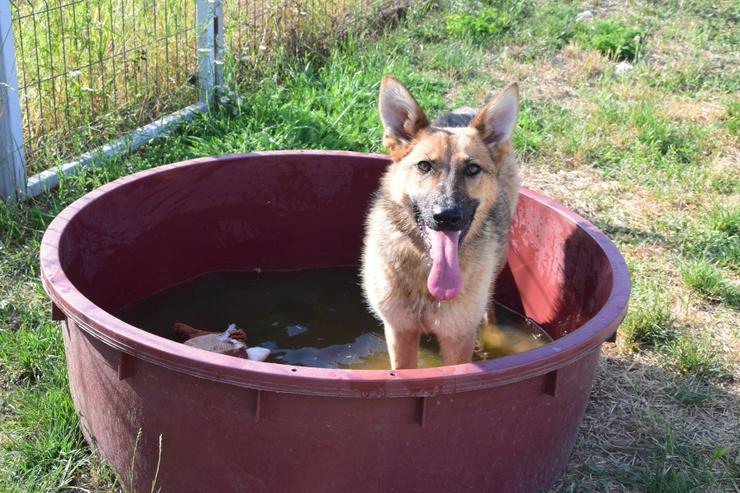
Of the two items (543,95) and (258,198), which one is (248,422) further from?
(543,95)

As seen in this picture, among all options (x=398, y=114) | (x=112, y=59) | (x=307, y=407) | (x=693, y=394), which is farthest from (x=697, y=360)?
(x=112, y=59)

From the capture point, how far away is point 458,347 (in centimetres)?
391

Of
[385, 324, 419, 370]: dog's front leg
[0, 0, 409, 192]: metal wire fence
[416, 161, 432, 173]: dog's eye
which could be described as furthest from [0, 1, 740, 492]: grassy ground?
[416, 161, 432, 173]: dog's eye

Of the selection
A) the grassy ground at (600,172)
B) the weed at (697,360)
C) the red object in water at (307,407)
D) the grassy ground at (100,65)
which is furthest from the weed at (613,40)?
the red object in water at (307,407)

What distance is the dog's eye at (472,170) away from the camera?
Answer: 371 cm

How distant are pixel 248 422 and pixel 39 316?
81.4 inches

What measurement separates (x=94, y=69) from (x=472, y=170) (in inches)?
145

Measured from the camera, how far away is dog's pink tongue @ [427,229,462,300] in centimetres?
363

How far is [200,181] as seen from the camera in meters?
4.79

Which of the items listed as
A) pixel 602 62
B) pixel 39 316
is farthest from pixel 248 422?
pixel 602 62

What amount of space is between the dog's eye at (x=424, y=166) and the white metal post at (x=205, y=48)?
3389 mm

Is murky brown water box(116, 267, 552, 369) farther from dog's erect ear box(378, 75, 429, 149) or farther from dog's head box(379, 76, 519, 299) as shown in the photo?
dog's erect ear box(378, 75, 429, 149)

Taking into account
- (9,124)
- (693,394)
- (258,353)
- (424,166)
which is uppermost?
(424,166)

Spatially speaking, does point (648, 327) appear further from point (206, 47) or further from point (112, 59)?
point (112, 59)
